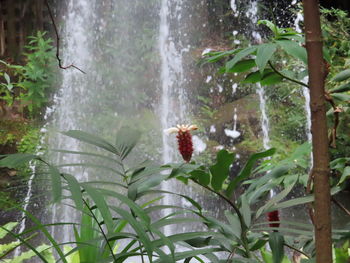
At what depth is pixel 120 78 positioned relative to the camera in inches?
217

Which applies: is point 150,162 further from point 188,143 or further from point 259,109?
point 259,109

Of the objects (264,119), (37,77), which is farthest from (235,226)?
(37,77)

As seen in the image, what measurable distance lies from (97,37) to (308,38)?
5247mm

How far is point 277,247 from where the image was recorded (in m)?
0.62

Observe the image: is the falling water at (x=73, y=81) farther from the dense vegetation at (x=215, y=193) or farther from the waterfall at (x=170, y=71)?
the dense vegetation at (x=215, y=193)

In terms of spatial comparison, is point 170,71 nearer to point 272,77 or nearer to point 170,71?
point 170,71

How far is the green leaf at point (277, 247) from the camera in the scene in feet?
2.03

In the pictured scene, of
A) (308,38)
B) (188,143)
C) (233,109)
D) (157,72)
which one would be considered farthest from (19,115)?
(308,38)

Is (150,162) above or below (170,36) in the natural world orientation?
below

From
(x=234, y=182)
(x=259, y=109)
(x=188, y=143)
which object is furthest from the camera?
(x=259, y=109)

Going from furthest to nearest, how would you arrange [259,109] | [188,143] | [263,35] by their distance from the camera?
[263,35]
[259,109]
[188,143]

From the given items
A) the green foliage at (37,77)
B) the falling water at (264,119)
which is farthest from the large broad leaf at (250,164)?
the green foliage at (37,77)

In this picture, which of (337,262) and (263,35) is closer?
(337,262)

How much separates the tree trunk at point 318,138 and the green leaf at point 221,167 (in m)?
0.19
